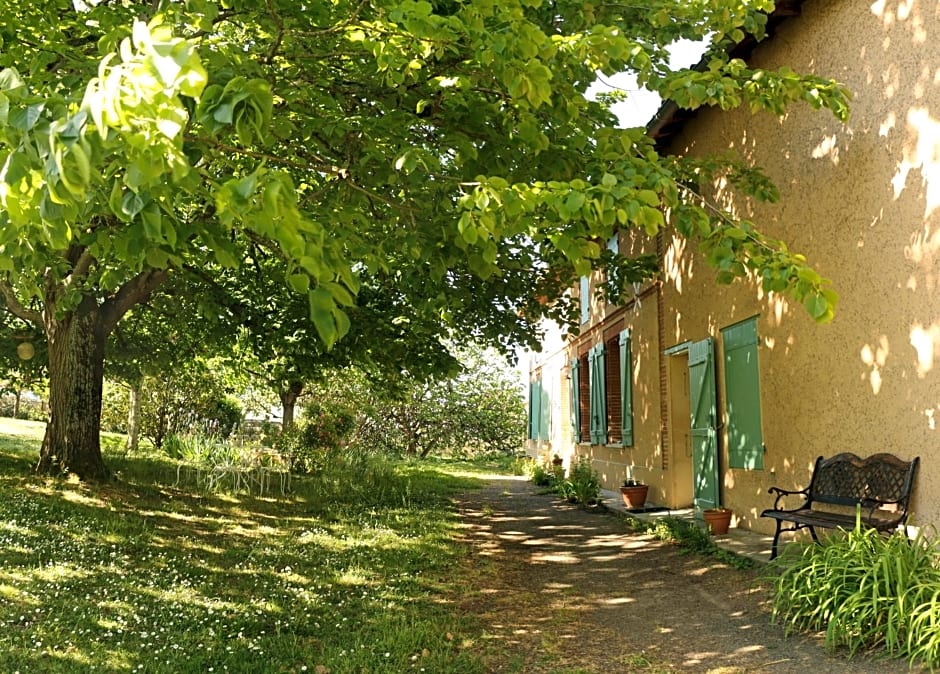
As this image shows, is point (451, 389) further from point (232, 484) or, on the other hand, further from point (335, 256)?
point (335, 256)

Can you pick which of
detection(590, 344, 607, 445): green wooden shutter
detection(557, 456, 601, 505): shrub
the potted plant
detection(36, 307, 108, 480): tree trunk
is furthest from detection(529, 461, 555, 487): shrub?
detection(36, 307, 108, 480): tree trunk

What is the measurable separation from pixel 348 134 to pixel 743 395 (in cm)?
505

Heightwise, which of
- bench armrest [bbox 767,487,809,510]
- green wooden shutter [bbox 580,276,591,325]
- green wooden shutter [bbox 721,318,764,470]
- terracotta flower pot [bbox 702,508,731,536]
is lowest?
terracotta flower pot [bbox 702,508,731,536]

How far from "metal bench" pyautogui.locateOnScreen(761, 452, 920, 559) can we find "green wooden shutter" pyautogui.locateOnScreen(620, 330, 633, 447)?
5.58 metres

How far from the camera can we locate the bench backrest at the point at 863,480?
5.51 m

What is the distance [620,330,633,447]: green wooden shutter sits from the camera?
A: 12203 millimetres

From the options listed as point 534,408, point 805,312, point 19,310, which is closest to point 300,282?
point 805,312

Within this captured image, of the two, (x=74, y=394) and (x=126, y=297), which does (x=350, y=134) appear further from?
(x=74, y=394)

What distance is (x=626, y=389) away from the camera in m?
12.4

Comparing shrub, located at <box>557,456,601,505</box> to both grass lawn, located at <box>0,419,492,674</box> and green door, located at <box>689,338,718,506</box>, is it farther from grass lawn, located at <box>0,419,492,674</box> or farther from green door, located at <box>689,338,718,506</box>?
green door, located at <box>689,338,718,506</box>

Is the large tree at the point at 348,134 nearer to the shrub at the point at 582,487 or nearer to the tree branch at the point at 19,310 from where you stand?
the tree branch at the point at 19,310

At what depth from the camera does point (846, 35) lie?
642cm

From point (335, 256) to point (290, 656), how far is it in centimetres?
300

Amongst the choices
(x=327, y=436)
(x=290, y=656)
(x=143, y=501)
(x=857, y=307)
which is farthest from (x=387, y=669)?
(x=327, y=436)
